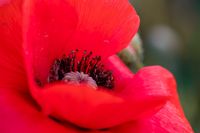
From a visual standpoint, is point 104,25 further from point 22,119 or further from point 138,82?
point 22,119

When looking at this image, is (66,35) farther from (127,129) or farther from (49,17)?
(127,129)

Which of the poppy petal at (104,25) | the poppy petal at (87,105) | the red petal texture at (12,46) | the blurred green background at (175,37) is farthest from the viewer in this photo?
the blurred green background at (175,37)

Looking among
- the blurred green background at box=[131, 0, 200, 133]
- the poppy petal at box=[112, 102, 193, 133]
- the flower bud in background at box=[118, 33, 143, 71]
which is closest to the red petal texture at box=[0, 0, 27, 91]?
the poppy petal at box=[112, 102, 193, 133]

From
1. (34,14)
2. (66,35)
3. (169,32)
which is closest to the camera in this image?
(34,14)

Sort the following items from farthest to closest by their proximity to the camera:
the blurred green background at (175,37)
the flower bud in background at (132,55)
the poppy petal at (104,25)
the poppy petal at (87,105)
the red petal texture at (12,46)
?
the blurred green background at (175,37)
the flower bud in background at (132,55)
the poppy petal at (104,25)
the red petal texture at (12,46)
the poppy petal at (87,105)

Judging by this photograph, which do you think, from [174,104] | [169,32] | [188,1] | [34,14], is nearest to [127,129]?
[174,104]

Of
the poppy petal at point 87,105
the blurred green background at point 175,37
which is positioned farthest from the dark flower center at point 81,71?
the blurred green background at point 175,37

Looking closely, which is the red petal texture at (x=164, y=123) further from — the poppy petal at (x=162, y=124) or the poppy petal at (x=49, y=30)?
the poppy petal at (x=49, y=30)
